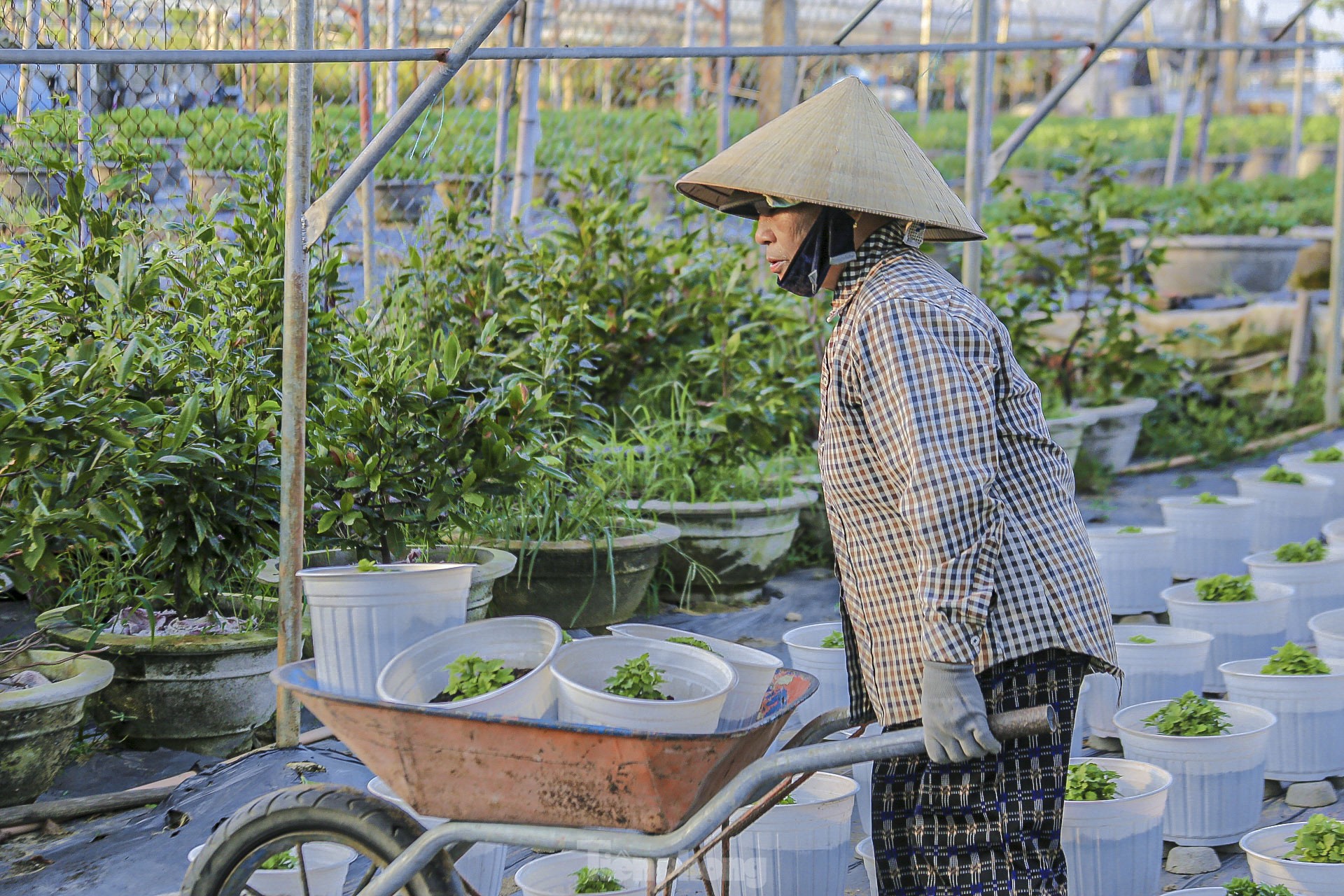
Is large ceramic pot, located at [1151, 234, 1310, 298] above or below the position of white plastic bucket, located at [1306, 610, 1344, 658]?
above

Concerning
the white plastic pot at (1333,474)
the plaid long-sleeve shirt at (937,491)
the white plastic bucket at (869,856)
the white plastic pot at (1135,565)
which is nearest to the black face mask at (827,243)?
the plaid long-sleeve shirt at (937,491)

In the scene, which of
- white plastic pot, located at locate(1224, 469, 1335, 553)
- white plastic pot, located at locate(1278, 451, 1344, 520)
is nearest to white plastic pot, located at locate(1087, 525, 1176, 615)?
white plastic pot, located at locate(1224, 469, 1335, 553)

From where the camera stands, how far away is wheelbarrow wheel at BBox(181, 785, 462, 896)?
2.07m

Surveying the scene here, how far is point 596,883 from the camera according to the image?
2422 millimetres

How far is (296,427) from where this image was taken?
3008 millimetres

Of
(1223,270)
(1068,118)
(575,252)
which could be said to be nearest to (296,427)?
(575,252)

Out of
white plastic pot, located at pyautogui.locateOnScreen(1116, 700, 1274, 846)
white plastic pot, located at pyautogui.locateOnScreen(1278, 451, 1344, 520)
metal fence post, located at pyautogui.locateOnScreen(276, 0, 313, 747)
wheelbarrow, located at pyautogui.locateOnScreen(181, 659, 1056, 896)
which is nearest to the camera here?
wheelbarrow, located at pyautogui.locateOnScreen(181, 659, 1056, 896)

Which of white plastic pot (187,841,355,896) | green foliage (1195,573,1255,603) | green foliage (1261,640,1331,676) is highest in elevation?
green foliage (1195,573,1255,603)

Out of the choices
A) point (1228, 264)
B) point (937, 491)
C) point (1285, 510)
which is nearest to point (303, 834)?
point (937, 491)

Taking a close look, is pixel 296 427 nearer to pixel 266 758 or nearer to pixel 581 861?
pixel 266 758

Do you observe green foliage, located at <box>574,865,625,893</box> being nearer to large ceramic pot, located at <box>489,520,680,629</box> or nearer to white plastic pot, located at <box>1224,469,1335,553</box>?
large ceramic pot, located at <box>489,520,680,629</box>

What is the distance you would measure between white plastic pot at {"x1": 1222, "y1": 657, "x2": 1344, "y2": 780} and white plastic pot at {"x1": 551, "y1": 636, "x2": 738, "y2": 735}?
1882 mm

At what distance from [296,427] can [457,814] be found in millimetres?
1291

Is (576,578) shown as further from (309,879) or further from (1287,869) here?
(1287,869)
